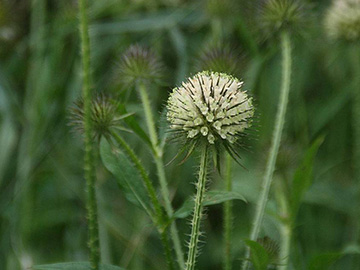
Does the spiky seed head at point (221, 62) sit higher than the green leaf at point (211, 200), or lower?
higher

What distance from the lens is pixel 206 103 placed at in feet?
3.69

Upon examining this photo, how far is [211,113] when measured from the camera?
112cm

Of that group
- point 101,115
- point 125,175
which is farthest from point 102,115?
point 125,175

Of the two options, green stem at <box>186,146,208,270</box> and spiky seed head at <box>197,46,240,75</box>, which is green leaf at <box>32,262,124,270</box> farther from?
spiky seed head at <box>197,46,240,75</box>

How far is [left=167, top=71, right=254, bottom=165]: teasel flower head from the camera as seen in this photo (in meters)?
1.11

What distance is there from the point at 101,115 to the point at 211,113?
0.30 m

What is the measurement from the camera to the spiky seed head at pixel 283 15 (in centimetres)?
169

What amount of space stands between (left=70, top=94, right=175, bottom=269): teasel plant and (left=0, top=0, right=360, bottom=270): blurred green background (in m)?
0.56

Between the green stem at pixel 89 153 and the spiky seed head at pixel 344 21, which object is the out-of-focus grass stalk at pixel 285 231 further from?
the spiky seed head at pixel 344 21

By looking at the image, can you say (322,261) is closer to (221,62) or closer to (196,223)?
(196,223)

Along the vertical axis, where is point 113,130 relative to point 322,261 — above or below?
A: above

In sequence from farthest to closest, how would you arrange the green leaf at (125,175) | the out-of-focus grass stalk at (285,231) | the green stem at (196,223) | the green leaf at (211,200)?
the out-of-focus grass stalk at (285,231), the green leaf at (125,175), the green leaf at (211,200), the green stem at (196,223)

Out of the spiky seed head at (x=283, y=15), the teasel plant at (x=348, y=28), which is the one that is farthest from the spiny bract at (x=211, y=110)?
the teasel plant at (x=348, y=28)

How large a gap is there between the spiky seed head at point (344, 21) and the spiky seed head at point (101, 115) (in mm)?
1034
